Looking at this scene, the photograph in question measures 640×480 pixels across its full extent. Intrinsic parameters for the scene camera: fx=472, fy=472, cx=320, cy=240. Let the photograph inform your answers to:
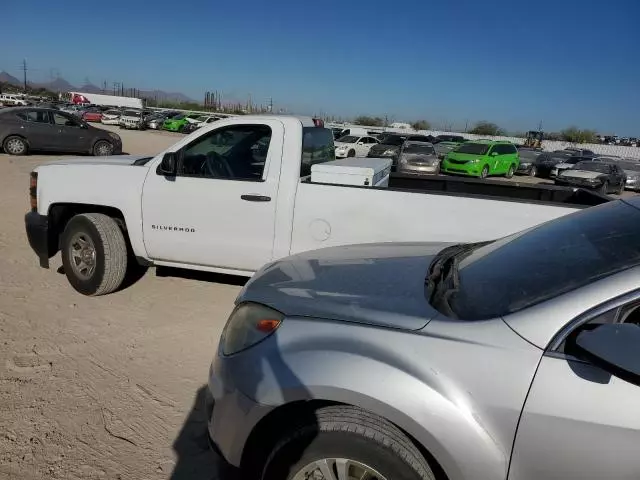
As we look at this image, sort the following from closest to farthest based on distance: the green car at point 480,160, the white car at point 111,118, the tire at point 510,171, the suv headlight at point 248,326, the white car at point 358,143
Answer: the suv headlight at point 248,326
the green car at point 480,160
the tire at point 510,171
the white car at point 358,143
the white car at point 111,118

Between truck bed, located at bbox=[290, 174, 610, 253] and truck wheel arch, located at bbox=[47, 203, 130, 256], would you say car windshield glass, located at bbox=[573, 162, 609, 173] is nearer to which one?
truck bed, located at bbox=[290, 174, 610, 253]

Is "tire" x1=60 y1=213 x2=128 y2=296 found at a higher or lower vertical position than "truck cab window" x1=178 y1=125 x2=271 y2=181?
lower

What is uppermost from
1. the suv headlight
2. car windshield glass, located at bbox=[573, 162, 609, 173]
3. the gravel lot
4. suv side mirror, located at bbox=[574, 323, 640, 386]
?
car windshield glass, located at bbox=[573, 162, 609, 173]

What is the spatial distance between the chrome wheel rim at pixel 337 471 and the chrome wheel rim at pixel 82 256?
3.59 m

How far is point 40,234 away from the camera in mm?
4719

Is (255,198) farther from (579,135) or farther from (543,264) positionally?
(579,135)

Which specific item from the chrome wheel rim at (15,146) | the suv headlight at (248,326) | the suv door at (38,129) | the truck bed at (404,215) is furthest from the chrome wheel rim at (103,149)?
the suv headlight at (248,326)

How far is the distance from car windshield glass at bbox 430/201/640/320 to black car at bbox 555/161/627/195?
73.7 feet

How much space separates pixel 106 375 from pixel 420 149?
2019 centimetres

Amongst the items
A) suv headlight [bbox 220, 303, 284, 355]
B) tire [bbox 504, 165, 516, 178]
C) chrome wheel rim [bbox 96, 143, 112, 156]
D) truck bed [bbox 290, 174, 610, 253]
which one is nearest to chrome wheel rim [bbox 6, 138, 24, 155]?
chrome wheel rim [bbox 96, 143, 112, 156]

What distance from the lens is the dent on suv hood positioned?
180 cm

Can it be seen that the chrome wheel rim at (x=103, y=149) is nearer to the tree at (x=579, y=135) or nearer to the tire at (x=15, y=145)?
the tire at (x=15, y=145)

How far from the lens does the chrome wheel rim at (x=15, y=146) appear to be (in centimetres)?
1573

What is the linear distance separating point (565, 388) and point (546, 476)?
0.29 metres
